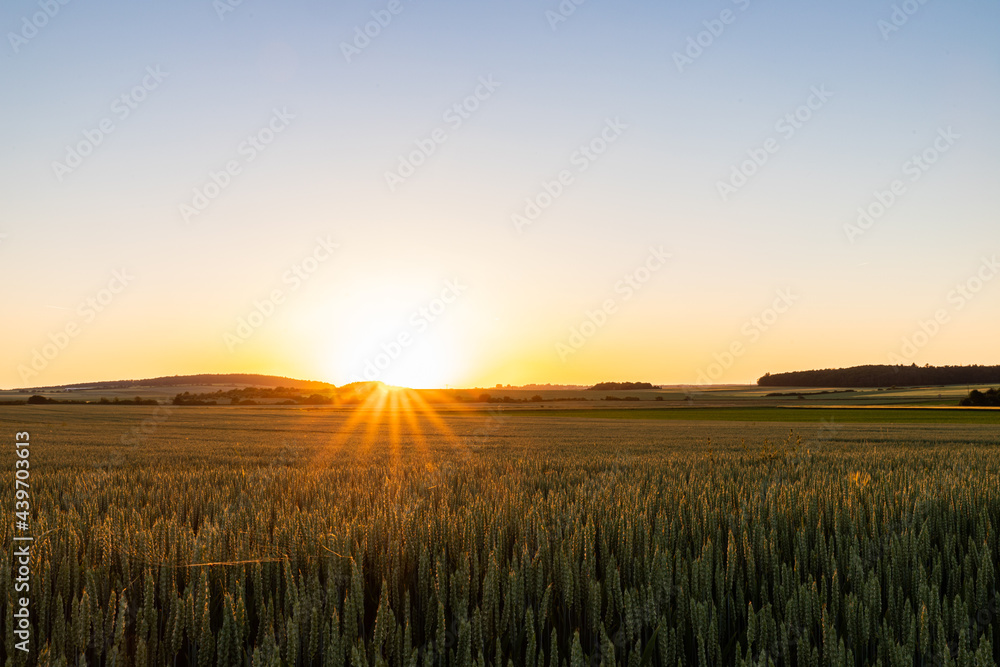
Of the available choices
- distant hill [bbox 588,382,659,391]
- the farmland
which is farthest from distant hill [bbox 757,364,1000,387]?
the farmland

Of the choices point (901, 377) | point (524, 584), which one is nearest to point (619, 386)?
point (901, 377)

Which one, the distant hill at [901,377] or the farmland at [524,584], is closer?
the farmland at [524,584]

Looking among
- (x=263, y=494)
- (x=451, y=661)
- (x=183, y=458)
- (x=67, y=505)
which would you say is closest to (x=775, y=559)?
(x=451, y=661)

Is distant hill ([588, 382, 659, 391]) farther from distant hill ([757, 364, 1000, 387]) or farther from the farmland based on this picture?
the farmland

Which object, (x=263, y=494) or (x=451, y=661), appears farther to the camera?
(x=263, y=494)

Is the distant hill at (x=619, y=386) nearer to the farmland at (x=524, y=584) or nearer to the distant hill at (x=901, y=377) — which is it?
the distant hill at (x=901, y=377)

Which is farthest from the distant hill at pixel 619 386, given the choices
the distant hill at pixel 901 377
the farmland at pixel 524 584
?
the farmland at pixel 524 584

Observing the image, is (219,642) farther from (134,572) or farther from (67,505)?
(67,505)

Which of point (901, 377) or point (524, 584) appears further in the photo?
point (901, 377)

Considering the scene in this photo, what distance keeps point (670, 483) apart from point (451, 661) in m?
4.31

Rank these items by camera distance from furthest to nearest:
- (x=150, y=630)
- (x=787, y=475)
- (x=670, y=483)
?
(x=787, y=475)
(x=670, y=483)
(x=150, y=630)

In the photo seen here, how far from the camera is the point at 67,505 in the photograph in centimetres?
534

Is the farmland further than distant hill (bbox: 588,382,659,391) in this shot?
No

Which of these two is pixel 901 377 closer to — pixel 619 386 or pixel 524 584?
pixel 619 386
